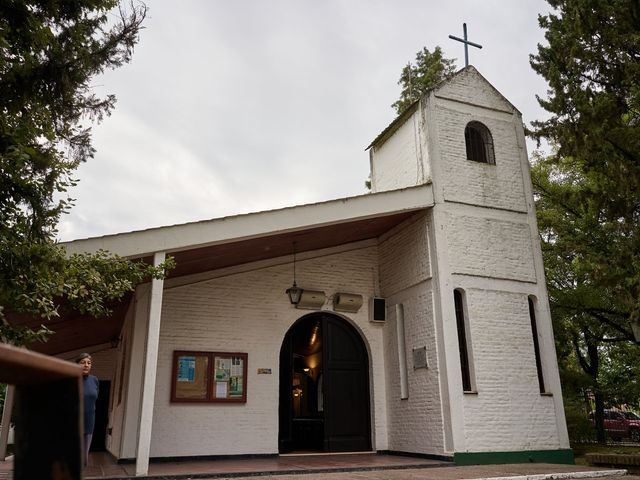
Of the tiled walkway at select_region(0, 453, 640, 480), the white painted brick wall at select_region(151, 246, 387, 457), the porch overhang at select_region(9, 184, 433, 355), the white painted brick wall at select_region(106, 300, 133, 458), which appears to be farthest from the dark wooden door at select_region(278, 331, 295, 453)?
the white painted brick wall at select_region(106, 300, 133, 458)

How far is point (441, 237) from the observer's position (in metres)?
9.50

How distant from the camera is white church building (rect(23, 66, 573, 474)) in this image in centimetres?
870

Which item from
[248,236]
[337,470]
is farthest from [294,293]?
[337,470]

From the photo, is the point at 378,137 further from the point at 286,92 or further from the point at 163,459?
the point at 163,459

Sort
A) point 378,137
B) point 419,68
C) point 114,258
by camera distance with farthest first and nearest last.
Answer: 1. point 419,68
2. point 378,137
3. point 114,258

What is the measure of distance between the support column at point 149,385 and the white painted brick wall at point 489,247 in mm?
5233

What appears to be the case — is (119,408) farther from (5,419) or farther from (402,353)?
(402,353)

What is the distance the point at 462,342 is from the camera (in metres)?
9.23

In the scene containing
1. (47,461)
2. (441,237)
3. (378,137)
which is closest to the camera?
(47,461)

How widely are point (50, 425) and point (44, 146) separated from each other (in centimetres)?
569

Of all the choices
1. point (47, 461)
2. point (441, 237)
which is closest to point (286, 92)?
point (441, 237)

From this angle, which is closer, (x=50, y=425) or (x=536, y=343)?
(x=50, y=425)

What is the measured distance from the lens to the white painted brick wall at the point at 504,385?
8648mm

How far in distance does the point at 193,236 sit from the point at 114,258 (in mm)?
1729
